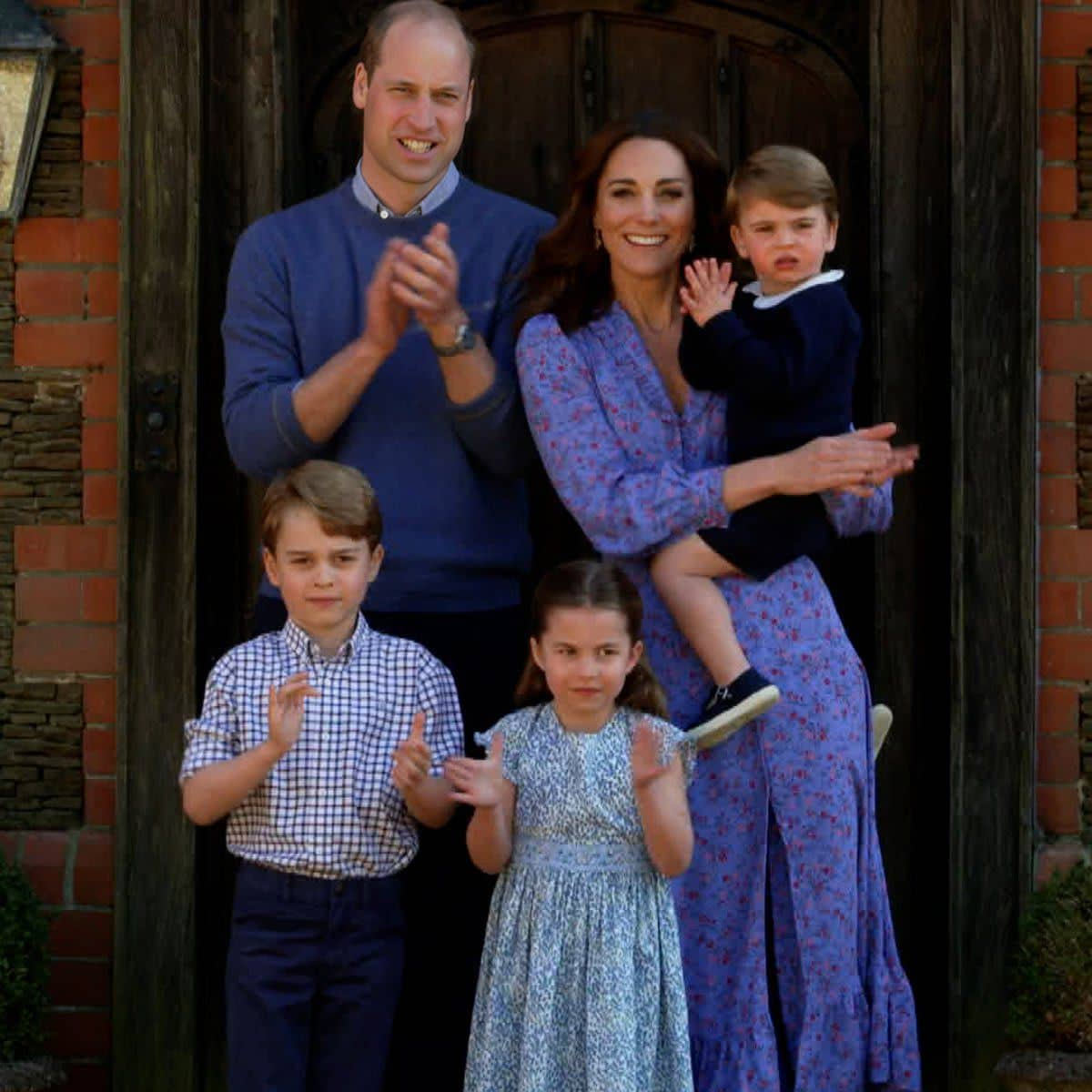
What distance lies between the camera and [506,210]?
4.17 metres

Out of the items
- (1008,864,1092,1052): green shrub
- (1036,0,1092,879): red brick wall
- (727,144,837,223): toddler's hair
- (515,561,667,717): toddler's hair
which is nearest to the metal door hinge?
(515,561,667,717): toddler's hair

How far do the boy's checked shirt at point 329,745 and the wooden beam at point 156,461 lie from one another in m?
0.89

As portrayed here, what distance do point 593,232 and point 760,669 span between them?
85cm

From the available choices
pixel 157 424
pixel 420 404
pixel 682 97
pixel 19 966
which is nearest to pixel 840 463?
pixel 420 404

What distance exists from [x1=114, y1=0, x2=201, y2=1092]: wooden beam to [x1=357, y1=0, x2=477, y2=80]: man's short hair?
73 centimetres

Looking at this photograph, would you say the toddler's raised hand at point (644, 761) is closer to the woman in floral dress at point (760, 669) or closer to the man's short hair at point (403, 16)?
the woman in floral dress at point (760, 669)

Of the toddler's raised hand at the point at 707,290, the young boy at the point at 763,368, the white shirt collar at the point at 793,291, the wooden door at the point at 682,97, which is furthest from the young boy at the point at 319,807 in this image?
the wooden door at the point at 682,97

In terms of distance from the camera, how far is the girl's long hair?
3973 mm

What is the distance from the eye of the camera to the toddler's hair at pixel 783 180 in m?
3.78

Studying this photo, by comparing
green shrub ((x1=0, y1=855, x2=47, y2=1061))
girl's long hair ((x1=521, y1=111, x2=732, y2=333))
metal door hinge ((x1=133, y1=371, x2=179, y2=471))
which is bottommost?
green shrub ((x1=0, y1=855, x2=47, y2=1061))

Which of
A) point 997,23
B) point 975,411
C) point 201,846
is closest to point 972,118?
point 997,23

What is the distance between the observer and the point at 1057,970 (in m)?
4.22

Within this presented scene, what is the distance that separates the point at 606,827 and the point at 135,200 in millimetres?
1773

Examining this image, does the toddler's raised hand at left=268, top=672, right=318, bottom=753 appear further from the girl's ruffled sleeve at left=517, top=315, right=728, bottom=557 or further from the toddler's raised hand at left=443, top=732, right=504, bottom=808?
the girl's ruffled sleeve at left=517, top=315, right=728, bottom=557
